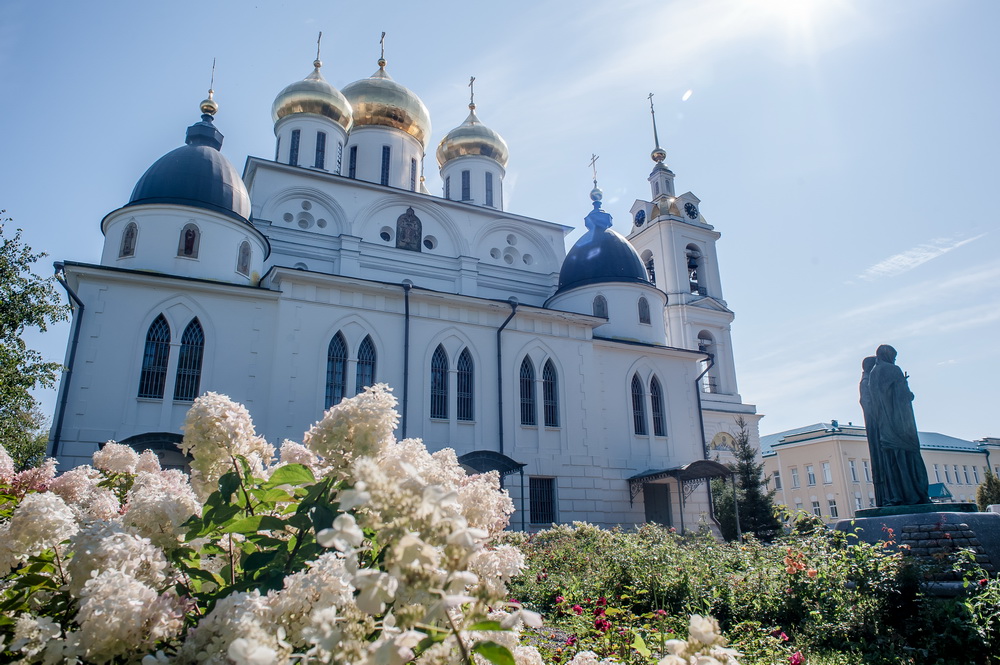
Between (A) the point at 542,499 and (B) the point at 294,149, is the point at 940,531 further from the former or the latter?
(B) the point at 294,149

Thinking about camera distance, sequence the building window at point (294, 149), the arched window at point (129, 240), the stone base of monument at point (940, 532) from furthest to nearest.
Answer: the building window at point (294, 149) < the arched window at point (129, 240) < the stone base of monument at point (940, 532)

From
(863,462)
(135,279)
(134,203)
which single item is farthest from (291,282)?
(863,462)

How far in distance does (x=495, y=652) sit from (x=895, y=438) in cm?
942

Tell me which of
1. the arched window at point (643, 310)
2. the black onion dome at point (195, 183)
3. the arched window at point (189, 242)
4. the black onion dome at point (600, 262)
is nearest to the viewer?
the arched window at point (189, 242)

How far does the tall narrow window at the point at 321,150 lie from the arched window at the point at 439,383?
9634 millimetres

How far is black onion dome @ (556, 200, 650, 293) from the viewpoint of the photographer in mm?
21875

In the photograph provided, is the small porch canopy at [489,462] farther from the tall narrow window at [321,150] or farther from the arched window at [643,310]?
the tall narrow window at [321,150]

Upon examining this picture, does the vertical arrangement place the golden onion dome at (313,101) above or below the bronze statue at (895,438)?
above

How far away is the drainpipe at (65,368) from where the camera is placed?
12789mm

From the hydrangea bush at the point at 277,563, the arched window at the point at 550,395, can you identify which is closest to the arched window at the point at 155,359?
the arched window at the point at 550,395

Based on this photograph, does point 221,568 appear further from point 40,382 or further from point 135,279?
point 40,382

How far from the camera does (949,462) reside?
46312 millimetres

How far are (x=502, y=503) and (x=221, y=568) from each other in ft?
3.09

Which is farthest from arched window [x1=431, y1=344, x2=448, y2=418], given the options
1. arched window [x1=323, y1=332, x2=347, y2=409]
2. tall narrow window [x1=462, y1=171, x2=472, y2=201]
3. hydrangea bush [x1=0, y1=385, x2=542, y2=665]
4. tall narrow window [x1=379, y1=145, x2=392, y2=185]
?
hydrangea bush [x1=0, y1=385, x2=542, y2=665]
